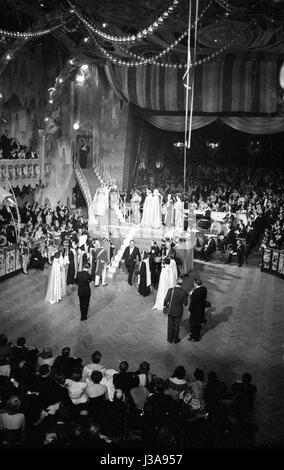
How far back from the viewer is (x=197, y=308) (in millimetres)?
8414

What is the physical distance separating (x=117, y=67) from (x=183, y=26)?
226 inches

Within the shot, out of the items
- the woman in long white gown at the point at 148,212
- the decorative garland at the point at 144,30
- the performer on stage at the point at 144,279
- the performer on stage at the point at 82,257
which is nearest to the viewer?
the decorative garland at the point at 144,30

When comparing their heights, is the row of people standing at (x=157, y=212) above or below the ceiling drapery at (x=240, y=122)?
below

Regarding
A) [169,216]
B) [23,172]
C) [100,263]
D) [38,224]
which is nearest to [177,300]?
[100,263]

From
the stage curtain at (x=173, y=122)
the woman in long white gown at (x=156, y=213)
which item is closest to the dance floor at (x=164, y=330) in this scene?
the woman in long white gown at (x=156, y=213)

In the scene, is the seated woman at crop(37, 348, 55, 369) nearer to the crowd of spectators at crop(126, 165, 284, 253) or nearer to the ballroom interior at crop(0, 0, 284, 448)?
the ballroom interior at crop(0, 0, 284, 448)

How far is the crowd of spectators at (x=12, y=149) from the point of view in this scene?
14838 millimetres

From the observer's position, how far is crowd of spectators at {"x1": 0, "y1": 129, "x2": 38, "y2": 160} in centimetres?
1484

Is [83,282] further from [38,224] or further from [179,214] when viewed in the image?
[179,214]

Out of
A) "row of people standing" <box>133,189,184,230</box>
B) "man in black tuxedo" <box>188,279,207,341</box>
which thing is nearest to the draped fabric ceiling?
"row of people standing" <box>133,189,184,230</box>

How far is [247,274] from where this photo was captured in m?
13.3

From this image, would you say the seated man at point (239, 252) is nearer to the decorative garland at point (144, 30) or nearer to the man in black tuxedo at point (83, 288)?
the man in black tuxedo at point (83, 288)

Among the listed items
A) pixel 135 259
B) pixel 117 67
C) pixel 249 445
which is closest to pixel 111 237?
pixel 135 259

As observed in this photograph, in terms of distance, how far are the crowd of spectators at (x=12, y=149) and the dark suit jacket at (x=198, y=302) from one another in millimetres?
8922
